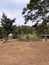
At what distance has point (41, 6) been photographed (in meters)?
21.1

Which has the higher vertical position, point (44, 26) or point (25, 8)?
point (25, 8)

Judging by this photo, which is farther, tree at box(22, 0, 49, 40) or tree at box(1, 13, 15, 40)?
tree at box(1, 13, 15, 40)

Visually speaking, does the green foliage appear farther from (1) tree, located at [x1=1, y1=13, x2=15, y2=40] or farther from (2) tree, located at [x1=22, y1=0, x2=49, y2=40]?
(2) tree, located at [x1=22, y1=0, x2=49, y2=40]

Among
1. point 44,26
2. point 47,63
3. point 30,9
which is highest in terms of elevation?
point 30,9

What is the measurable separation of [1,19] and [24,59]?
124 feet

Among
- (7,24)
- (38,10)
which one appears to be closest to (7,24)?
(7,24)

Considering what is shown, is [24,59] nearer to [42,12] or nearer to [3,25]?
[42,12]

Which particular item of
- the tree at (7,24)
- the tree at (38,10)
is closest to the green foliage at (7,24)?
the tree at (7,24)

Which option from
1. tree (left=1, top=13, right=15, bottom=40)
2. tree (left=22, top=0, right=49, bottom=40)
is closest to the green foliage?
tree (left=1, top=13, right=15, bottom=40)

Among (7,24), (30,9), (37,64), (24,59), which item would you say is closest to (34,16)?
(30,9)

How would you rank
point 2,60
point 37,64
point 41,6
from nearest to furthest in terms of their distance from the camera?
point 37,64 → point 2,60 → point 41,6

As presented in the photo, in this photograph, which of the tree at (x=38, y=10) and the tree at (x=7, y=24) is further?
the tree at (x=7, y=24)

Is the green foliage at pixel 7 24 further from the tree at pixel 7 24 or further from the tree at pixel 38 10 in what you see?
the tree at pixel 38 10

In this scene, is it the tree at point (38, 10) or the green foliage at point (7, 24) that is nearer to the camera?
the tree at point (38, 10)
